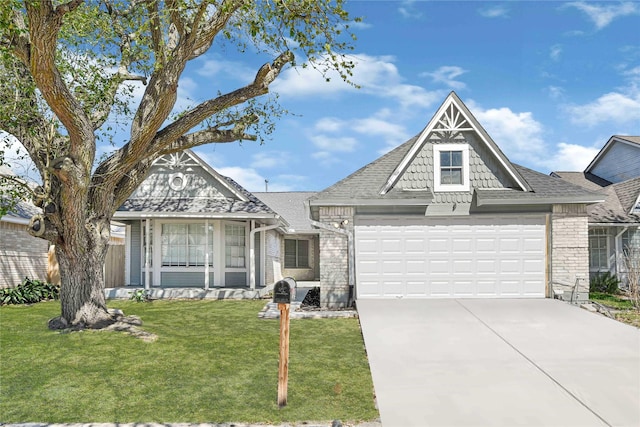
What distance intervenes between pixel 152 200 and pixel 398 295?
9662 mm

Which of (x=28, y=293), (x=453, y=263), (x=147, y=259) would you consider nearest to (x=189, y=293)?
(x=147, y=259)

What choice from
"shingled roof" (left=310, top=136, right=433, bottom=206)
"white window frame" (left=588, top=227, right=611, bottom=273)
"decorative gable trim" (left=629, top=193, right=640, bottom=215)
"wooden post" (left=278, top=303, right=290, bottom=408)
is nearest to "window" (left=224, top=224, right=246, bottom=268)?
"shingled roof" (left=310, top=136, right=433, bottom=206)

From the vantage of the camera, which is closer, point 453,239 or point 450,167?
point 453,239

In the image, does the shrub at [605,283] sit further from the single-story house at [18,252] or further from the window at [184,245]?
the single-story house at [18,252]

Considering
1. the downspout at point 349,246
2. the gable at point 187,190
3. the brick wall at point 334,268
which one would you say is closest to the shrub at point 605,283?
the downspout at point 349,246

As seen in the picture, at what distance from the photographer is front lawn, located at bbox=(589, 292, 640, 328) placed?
11.5m

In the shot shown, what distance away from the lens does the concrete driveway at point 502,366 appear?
221 inches

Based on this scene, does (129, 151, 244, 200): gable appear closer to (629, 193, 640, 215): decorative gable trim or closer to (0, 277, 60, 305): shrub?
(0, 277, 60, 305): shrub

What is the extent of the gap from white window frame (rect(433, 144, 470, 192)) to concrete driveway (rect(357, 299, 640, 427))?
353cm

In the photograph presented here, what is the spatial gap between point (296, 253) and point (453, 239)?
47.6 ft

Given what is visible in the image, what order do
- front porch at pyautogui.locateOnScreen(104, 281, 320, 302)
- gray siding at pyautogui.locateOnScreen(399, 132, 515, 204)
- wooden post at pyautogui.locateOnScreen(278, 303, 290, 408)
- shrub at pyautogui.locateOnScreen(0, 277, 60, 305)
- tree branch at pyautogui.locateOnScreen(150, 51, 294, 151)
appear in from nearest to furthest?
wooden post at pyautogui.locateOnScreen(278, 303, 290, 408), tree branch at pyautogui.locateOnScreen(150, 51, 294, 151), gray siding at pyautogui.locateOnScreen(399, 132, 515, 204), shrub at pyautogui.locateOnScreen(0, 277, 60, 305), front porch at pyautogui.locateOnScreen(104, 281, 320, 302)

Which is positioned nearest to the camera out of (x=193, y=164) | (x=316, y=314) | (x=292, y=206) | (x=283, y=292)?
(x=283, y=292)

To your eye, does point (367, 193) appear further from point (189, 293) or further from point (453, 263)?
point (189, 293)

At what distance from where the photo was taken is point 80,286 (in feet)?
34.9
